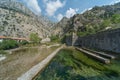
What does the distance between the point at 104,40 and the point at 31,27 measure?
146m

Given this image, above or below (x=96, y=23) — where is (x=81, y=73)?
below

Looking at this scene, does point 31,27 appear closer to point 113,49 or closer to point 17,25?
point 17,25

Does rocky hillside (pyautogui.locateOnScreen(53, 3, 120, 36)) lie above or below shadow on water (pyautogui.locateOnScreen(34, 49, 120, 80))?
above

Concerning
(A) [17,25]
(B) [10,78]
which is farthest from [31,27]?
(B) [10,78]

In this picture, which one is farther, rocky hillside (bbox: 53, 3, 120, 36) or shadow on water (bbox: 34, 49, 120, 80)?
rocky hillside (bbox: 53, 3, 120, 36)

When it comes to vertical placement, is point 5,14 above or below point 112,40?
above

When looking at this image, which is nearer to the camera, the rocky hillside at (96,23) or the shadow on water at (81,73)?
the shadow on water at (81,73)

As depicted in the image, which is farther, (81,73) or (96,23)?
(96,23)

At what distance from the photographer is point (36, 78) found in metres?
14.8

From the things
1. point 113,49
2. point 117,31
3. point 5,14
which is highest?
point 5,14

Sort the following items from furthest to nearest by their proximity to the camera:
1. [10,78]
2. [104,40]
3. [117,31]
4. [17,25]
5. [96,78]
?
[17,25]
[104,40]
[117,31]
[10,78]
[96,78]

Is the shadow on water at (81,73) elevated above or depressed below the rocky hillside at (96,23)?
below

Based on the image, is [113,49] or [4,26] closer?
[113,49]

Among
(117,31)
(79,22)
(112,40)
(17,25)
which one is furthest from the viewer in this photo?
(17,25)
